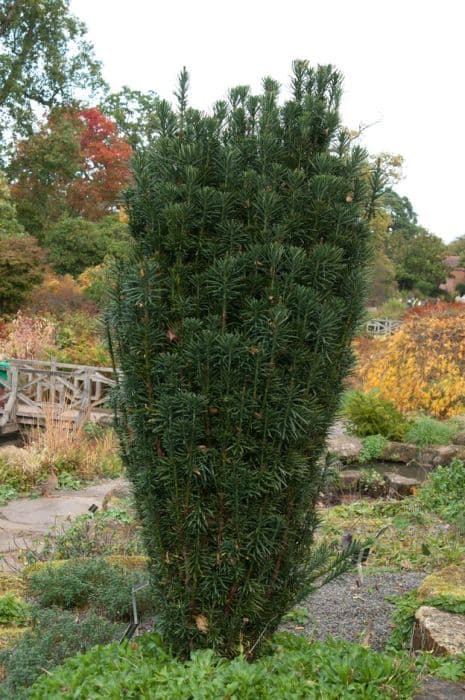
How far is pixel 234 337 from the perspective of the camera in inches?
116

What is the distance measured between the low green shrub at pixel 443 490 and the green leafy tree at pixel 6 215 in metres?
20.1

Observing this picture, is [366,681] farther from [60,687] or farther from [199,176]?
[199,176]

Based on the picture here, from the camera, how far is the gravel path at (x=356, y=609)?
4.08m

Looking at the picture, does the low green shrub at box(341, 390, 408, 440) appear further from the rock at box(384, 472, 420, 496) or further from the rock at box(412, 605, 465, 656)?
the rock at box(412, 605, 465, 656)

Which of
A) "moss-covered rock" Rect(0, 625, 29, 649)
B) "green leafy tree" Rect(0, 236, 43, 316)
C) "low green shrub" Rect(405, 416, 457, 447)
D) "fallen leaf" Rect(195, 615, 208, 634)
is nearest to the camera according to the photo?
"fallen leaf" Rect(195, 615, 208, 634)

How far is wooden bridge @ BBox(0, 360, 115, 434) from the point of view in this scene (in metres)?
14.8


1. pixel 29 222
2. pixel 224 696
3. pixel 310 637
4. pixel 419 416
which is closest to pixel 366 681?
pixel 224 696

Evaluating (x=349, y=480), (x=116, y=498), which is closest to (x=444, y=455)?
(x=349, y=480)

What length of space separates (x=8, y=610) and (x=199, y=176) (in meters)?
2.79

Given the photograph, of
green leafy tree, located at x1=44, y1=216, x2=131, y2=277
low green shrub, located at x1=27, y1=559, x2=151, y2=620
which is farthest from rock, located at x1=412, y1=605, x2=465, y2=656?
green leafy tree, located at x1=44, y1=216, x2=131, y2=277

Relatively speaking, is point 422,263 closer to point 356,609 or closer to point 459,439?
point 459,439

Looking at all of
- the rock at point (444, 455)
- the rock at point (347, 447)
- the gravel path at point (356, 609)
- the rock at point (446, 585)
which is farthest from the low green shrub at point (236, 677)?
the rock at point (444, 455)

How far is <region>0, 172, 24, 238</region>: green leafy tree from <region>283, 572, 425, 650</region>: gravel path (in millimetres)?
21715

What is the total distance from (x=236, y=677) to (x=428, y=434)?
21.2 ft
